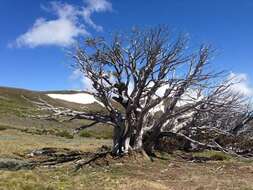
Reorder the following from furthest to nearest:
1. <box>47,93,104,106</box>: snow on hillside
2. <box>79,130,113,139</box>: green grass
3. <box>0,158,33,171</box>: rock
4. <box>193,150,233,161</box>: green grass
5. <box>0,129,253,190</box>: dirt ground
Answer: <box>47,93,104,106</box>: snow on hillside, <box>79,130,113,139</box>: green grass, <box>193,150,233,161</box>: green grass, <box>0,158,33,171</box>: rock, <box>0,129,253,190</box>: dirt ground

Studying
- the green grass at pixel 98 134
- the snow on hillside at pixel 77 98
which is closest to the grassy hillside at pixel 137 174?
the green grass at pixel 98 134

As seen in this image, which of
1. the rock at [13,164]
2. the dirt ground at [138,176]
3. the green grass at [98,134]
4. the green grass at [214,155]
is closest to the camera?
the dirt ground at [138,176]

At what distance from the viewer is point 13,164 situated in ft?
68.0

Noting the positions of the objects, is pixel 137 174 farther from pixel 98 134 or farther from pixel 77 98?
pixel 77 98

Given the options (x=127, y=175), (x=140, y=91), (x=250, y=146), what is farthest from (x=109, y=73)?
(x=250, y=146)

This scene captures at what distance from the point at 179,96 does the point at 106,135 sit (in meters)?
24.6

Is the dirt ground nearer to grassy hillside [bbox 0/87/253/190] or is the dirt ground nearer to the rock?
grassy hillside [bbox 0/87/253/190]

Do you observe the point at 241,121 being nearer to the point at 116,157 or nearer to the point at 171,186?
the point at 116,157

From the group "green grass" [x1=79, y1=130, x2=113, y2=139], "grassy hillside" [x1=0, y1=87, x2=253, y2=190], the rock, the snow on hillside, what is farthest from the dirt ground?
the snow on hillside

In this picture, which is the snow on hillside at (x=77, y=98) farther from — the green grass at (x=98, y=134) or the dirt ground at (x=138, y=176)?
the dirt ground at (x=138, y=176)

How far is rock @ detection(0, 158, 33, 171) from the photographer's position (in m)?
19.7

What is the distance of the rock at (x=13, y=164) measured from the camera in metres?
19.7

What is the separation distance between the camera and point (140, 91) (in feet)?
76.9

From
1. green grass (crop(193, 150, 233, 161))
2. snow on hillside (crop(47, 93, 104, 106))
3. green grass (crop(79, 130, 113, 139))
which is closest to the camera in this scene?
green grass (crop(193, 150, 233, 161))
